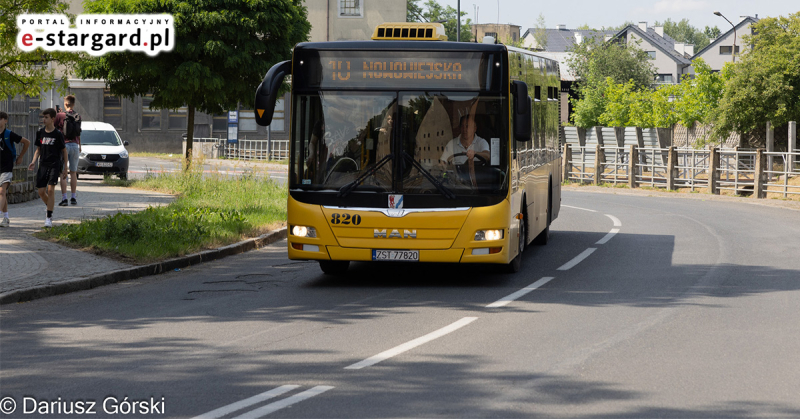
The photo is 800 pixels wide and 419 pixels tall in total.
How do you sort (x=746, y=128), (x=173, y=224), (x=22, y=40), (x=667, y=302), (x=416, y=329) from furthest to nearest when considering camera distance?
(x=746, y=128) < (x=22, y=40) < (x=173, y=224) < (x=667, y=302) < (x=416, y=329)

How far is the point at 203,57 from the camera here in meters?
26.9

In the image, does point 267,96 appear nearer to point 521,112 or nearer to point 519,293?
point 521,112

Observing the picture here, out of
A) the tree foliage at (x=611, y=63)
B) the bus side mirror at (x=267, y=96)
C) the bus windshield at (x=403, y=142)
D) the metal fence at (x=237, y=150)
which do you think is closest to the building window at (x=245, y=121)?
the metal fence at (x=237, y=150)

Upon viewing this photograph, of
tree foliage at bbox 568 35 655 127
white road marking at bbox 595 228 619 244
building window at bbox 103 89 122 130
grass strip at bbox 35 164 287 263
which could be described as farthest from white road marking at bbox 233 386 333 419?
tree foliage at bbox 568 35 655 127

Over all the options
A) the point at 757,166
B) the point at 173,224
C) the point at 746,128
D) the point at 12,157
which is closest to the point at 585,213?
the point at 757,166

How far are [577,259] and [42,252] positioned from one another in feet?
23.6

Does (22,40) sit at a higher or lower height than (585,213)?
higher

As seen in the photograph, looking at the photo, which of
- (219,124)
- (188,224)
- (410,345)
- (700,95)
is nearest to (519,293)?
(410,345)

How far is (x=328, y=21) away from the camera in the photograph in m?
66.1

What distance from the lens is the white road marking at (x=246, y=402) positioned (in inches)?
225

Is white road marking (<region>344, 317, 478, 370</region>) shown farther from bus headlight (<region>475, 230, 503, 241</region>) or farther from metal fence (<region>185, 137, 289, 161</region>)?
metal fence (<region>185, 137, 289, 161</region>)

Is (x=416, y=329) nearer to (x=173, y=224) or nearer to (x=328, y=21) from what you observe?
(x=173, y=224)

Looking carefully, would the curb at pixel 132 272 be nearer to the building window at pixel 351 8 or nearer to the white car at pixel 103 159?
the white car at pixel 103 159

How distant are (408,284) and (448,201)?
123 cm
